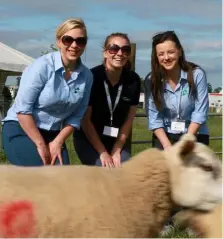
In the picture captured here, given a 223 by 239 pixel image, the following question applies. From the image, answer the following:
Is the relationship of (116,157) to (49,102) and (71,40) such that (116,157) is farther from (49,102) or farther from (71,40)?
(71,40)

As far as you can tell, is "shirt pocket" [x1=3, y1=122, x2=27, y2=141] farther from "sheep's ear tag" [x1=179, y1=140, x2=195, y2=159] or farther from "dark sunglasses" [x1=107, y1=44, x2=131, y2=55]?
"sheep's ear tag" [x1=179, y1=140, x2=195, y2=159]

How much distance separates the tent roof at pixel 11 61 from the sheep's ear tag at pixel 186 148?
1380 cm

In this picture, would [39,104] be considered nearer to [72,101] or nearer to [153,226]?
[72,101]

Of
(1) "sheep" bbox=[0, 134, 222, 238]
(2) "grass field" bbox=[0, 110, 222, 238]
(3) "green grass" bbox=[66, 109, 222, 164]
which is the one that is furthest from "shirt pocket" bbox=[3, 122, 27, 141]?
(3) "green grass" bbox=[66, 109, 222, 164]

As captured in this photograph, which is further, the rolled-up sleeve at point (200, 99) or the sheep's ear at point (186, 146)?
the rolled-up sleeve at point (200, 99)

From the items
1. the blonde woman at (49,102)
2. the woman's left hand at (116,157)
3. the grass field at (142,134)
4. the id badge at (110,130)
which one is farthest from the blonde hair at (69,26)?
the grass field at (142,134)

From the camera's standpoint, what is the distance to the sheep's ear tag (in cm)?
346

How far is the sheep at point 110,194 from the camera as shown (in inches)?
120

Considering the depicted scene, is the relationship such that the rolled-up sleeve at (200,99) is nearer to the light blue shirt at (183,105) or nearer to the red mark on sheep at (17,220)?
the light blue shirt at (183,105)

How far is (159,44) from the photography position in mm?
5316

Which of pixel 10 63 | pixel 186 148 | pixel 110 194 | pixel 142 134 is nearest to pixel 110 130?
pixel 186 148

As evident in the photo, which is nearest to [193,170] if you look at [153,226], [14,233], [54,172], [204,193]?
[204,193]

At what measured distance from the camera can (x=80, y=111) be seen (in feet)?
15.9

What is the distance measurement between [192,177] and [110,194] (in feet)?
1.83
